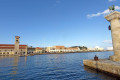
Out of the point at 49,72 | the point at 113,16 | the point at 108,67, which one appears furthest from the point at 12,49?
the point at 108,67

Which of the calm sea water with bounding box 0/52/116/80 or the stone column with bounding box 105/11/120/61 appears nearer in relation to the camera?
the calm sea water with bounding box 0/52/116/80

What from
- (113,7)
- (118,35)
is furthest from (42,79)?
(113,7)

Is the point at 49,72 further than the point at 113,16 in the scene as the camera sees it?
No

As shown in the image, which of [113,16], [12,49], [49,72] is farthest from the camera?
[12,49]

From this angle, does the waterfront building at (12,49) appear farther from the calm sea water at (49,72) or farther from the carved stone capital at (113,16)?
the carved stone capital at (113,16)

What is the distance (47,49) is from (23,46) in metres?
67.3

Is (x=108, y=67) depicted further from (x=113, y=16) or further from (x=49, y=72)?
(x=49, y=72)

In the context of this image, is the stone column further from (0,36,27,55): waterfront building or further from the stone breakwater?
(0,36,27,55): waterfront building

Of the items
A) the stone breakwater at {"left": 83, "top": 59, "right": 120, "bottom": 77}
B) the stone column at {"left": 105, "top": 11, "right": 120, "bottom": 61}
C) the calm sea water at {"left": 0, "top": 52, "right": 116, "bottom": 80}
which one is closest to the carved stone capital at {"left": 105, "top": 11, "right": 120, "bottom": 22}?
the stone column at {"left": 105, "top": 11, "right": 120, "bottom": 61}

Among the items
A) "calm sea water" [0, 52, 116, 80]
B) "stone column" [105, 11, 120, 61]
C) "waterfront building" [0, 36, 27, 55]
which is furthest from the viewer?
"waterfront building" [0, 36, 27, 55]

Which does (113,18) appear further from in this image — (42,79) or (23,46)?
(23,46)

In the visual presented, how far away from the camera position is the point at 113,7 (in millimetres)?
21844

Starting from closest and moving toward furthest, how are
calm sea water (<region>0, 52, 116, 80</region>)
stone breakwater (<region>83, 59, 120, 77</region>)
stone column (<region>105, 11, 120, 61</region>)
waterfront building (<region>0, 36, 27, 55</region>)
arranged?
stone breakwater (<region>83, 59, 120, 77</region>) < calm sea water (<region>0, 52, 116, 80</region>) < stone column (<region>105, 11, 120, 61</region>) < waterfront building (<region>0, 36, 27, 55</region>)

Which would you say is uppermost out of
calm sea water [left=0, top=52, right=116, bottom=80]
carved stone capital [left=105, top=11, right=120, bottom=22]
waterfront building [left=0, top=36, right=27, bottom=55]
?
carved stone capital [left=105, top=11, right=120, bottom=22]
